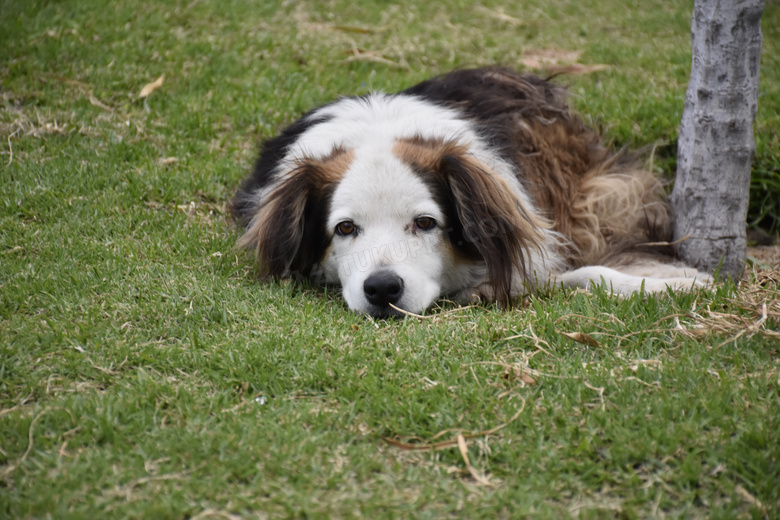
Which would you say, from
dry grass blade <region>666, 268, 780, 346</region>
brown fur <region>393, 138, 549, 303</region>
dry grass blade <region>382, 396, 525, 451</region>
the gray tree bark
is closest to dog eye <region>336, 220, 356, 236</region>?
brown fur <region>393, 138, 549, 303</region>

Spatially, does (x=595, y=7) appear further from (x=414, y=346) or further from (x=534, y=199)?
(x=414, y=346)

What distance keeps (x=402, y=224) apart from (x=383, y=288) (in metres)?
0.50

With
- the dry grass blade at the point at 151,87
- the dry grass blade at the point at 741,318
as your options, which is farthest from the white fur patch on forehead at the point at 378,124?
the dry grass blade at the point at 151,87

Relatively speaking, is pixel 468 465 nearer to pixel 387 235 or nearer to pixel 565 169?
pixel 387 235

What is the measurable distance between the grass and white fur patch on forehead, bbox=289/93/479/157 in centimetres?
90

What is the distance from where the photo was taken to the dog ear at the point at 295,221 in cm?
421

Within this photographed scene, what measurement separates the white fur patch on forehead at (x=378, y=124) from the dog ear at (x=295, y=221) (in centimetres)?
30

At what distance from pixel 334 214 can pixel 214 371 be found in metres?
1.32

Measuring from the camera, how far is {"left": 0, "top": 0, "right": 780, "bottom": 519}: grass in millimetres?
2449

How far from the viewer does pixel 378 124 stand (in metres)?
4.63

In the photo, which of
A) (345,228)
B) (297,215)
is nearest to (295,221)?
(297,215)

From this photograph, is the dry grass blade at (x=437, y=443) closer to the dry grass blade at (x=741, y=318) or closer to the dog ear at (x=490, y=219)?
the dry grass blade at (x=741, y=318)

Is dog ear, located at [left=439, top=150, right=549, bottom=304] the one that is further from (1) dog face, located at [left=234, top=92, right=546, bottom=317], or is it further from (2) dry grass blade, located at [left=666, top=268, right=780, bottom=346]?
(2) dry grass blade, located at [left=666, top=268, right=780, bottom=346]

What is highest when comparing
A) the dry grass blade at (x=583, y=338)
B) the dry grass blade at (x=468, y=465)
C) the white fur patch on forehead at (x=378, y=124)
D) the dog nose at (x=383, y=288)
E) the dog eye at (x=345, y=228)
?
the white fur patch on forehead at (x=378, y=124)
